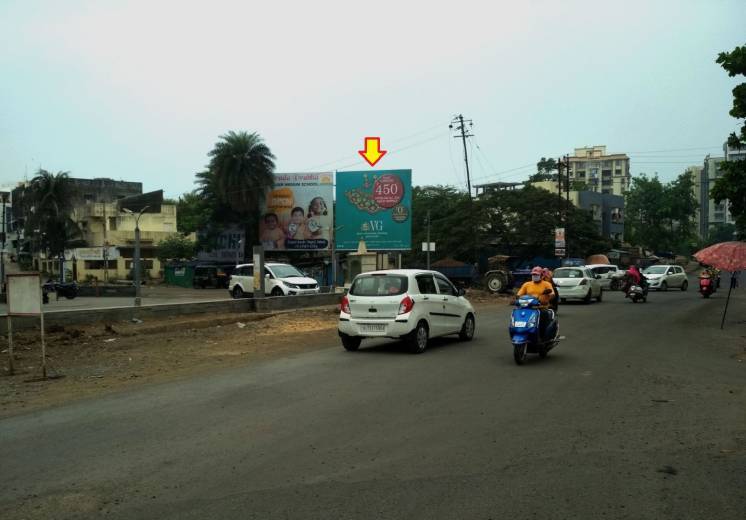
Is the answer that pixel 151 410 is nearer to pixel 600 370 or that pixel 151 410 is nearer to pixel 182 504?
pixel 182 504

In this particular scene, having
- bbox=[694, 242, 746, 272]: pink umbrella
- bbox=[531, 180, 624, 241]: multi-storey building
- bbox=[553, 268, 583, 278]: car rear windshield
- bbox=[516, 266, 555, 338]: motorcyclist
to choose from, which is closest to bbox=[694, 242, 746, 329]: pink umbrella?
bbox=[694, 242, 746, 272]: pink umbrella

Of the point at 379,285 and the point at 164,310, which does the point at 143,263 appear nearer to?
the point at 164,310

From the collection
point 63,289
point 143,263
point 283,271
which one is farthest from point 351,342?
point 143,263

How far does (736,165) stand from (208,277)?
43.2 metres

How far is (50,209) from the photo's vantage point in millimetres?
58281

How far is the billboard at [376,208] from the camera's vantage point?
147 ft

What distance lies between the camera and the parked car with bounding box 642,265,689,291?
38.1 m

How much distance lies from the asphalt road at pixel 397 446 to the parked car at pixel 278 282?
17.9 metres

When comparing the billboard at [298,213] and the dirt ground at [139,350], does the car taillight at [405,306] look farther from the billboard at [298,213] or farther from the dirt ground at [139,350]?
the billboard at [298,213]

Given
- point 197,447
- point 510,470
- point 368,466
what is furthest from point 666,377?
point 197,447

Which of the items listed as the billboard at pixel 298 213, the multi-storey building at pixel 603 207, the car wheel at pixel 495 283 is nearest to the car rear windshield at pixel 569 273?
the car wheel at pixel 495 283

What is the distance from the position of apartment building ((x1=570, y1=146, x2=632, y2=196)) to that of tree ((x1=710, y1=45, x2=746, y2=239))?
132714 millimetres

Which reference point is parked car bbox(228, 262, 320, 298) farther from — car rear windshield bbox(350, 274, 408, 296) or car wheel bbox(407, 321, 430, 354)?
car wheel bbox(407, 321, 430, 354)

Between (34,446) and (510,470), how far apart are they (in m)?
4.44
